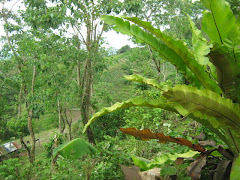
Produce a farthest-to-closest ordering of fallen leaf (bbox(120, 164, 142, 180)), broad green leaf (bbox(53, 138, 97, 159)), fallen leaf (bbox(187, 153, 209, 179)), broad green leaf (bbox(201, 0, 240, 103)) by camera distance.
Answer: broad green leaf (bbox(53, 138, 97, 159)) < fallen leaf (bbox(120, 164, 142, 180)) < fallen leaf (bbox(187, 153, 209, 179)) < broad green leaf (bbox(201, 0, 240, 103))

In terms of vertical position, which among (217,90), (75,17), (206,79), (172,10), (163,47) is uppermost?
(172,10)

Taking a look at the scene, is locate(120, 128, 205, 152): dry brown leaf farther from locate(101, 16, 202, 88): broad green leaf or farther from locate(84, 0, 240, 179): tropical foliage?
locate(101, 16, 202, 88): broad green leaf

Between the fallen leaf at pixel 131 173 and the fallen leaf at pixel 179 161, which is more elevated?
the fallen leaf at pixel 179 161

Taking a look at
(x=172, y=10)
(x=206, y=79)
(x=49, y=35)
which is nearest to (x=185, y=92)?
(x=206, y=79)

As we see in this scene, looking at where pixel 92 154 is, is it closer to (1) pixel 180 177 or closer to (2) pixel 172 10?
(1) pixel 180 177

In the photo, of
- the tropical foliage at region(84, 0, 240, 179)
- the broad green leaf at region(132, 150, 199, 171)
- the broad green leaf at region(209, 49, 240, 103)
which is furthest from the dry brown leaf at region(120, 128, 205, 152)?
the broad green leaf at region(209, 49, 240, 103)

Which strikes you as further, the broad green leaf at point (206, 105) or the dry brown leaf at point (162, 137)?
the dry brown leaf at point (162, 137)

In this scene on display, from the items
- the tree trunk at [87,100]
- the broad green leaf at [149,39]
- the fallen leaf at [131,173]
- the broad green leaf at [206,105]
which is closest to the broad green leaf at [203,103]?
the broad green leaf at [206,105]

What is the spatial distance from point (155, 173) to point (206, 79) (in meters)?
1.26

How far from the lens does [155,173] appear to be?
2287mm

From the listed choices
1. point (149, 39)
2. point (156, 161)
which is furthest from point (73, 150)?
point (149, 39)

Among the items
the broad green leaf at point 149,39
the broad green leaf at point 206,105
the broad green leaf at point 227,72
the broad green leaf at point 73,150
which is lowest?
the broad green leaf at point 73,150

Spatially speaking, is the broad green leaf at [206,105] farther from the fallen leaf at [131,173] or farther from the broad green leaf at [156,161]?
the fallen leaf at [131,173]

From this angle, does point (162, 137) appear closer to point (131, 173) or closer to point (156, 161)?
point (156, 161)
